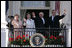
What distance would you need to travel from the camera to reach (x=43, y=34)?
16.2m

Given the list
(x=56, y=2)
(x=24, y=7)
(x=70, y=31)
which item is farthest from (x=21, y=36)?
(x=24, y=7)

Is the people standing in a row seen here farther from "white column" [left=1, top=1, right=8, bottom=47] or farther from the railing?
"white column" [left=1, top=1, right=8, bottom=47]

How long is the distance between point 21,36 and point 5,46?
963 millimetres

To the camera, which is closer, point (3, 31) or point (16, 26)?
point (3, 31)

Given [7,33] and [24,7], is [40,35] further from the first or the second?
[24,7]

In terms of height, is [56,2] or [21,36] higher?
[56,2]

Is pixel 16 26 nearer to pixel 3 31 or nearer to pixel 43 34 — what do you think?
pixel 3 31

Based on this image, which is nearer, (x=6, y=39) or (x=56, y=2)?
(x=6, y=39)

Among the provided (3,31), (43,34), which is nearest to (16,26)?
(3,31)

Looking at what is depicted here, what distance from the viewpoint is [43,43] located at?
1575 cm

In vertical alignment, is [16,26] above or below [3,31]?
above

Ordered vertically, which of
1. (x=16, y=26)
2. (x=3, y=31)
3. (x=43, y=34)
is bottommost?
(x=43, y=34)

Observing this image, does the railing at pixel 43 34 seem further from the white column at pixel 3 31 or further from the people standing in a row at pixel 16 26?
the white column at pixel 3 31

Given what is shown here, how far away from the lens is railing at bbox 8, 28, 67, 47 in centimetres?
1590
